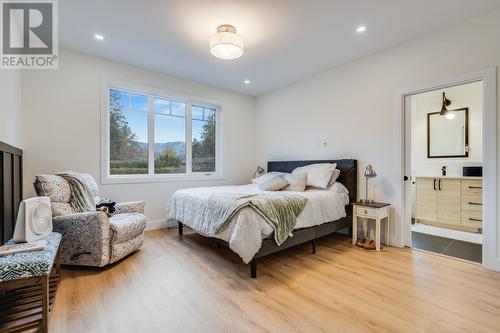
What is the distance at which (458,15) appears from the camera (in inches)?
97.9

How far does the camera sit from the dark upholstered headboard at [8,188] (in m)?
1.96

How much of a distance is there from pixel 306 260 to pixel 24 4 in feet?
13.7

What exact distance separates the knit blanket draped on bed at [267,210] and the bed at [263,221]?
55 millimetres

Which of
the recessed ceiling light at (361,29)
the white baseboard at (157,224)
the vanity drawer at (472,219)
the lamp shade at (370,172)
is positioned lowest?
the white baseboard at (157,224)

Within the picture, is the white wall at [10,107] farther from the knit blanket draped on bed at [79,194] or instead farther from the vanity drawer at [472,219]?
the vanity drawer at [472,219]

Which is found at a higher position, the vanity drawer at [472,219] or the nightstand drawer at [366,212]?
the nightstand drawer at [366,212]

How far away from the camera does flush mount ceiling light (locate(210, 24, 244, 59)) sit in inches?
94.1

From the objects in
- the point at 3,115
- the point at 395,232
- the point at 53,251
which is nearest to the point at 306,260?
the point at 395,232

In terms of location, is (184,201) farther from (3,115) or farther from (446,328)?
(446,328)

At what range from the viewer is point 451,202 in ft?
12.9

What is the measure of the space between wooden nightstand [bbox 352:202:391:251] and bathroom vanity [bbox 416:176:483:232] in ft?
5.56

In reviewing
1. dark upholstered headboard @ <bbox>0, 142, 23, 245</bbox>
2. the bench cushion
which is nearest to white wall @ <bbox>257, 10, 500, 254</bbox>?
the bench cushion

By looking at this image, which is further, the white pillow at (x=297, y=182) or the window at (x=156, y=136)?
the window at (x=156, y=136)

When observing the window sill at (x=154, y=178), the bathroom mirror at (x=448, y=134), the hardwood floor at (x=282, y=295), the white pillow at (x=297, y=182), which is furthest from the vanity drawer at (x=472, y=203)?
the window sill at (x=154, y=178)
